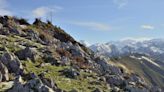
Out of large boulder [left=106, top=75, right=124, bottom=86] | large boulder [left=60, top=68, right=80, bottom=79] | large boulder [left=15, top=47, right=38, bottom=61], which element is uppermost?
large boulder [left=15, top=47, right=38, bottom=61]

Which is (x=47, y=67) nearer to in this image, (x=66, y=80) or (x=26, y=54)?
(x=26, y=54)

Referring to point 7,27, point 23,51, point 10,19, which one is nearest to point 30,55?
point 23,51

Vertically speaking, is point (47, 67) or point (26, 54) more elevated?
point (26, 54)

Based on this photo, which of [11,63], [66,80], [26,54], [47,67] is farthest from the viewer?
[26,54]

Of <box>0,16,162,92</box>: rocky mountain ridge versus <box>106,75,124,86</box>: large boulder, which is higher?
<box>0,16,162,92</box>: rocky mountain ridge

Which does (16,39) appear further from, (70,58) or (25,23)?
(25,23)

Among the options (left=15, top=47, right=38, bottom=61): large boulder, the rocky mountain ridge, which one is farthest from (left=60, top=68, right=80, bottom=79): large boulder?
(left=15, top=47, right=38, bottom=61): large boulder

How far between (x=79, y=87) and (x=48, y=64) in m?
11.3

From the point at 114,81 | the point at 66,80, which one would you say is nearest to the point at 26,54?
the point at 66,80

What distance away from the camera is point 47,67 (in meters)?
63.7

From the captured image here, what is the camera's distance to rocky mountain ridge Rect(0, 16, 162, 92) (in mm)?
50344

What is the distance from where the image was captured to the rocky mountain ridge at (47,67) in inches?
1982

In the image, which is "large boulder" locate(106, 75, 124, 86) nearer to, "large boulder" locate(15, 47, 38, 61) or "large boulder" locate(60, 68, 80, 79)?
"large boulder" locate(60, 68, 80, 79)

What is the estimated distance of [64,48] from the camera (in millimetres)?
81625
